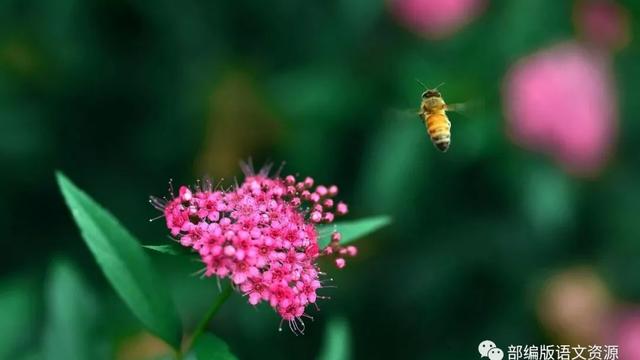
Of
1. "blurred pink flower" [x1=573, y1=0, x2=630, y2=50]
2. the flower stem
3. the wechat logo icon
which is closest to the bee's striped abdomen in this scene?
the flower stem

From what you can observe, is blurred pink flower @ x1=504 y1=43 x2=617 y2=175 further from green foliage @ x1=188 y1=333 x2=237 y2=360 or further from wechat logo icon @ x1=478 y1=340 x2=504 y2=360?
green foliage @ x1=188 y1=333 x2=237 y2=360

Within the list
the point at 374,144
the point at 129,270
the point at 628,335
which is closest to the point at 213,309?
the point at 129,270

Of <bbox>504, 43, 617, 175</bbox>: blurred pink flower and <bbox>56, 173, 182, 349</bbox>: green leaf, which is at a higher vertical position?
<bbox>504, 43, 617, 175</bbox>: blurred pink flower

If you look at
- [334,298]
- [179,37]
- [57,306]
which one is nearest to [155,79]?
[179,37]

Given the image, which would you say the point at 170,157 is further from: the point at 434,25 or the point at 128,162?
the point at 434,25

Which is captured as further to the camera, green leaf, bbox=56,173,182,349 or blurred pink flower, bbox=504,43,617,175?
blurred pink flower, bbox=504,43,617,175

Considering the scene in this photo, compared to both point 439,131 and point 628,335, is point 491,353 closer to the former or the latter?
point 439,131
